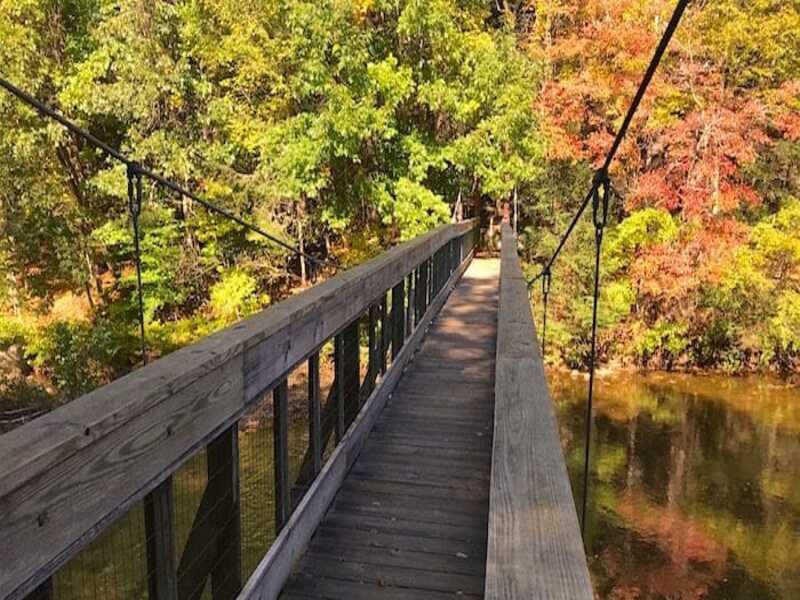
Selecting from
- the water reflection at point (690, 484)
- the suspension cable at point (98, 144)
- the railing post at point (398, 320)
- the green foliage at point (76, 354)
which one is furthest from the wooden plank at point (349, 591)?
the green foliage at point (76, 354)

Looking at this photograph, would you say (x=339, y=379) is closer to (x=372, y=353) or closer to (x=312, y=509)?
(x=312, y=509)

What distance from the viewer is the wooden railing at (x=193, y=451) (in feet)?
Answer: 3.19

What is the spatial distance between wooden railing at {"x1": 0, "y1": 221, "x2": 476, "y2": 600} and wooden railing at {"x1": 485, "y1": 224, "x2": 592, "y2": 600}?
Answer: 26.0 inches

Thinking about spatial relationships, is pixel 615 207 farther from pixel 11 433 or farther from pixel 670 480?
pixel 11 433

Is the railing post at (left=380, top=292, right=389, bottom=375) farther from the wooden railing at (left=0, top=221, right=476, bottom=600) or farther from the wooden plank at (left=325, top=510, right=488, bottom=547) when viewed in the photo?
the wooden plank at (left=325, top=510, right=488, bottom=547)

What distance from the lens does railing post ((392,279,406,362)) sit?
439 cm

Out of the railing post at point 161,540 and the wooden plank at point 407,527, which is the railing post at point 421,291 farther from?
the railing post at point 161,540

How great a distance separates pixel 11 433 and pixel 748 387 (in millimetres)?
16958

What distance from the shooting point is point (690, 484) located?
10953 mm

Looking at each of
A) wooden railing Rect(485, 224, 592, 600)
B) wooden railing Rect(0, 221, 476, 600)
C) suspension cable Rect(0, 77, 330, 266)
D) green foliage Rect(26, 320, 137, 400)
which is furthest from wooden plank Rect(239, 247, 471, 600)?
green foliage Rect(26, 320, 137, 400)

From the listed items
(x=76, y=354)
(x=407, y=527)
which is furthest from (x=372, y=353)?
(x=76, y=354)

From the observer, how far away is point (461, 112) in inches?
505

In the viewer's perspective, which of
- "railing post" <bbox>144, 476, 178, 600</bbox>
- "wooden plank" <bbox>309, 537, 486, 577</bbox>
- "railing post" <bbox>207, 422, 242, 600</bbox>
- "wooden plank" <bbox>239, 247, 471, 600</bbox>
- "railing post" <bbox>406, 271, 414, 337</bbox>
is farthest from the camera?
"railing post" <bbox>406, 271, 414, 337</bbox>

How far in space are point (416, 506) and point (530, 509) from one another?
1.69 meters
